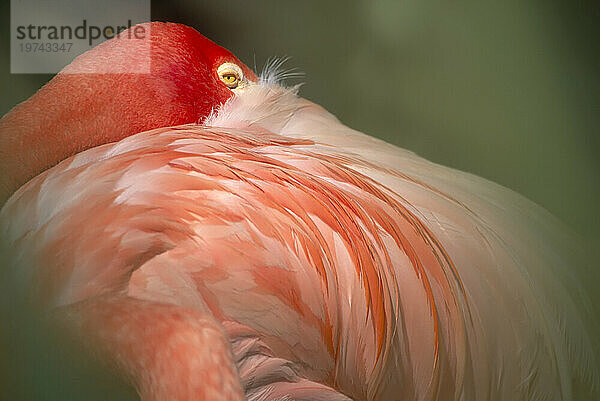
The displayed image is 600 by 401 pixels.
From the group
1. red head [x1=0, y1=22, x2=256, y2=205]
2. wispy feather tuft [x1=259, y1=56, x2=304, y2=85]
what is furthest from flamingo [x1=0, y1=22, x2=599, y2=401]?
wispy feather tuft [x1=259, y1=56, x2=304, y2=85]

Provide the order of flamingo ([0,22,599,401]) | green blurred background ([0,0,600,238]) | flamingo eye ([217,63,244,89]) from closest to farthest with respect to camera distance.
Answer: flamingo ([0,22,599,401]), green blurred background ([0,0,600,238]), flamingo eye ([217,63,244,89])

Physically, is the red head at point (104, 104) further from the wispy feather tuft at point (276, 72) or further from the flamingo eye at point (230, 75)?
the wispy feather tuft at point (276, 72)

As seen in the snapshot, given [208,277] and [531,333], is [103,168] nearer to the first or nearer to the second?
[208,277]

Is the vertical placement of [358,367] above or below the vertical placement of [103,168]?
below

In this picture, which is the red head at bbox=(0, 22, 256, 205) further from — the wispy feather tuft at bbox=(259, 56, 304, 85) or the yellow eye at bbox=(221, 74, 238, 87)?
the wispy feather tuft at bbox=(259, 56, 304, 85)

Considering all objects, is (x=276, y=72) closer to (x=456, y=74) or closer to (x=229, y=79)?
(x=229, y=79)

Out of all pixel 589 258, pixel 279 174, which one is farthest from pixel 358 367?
pixel 589 258
